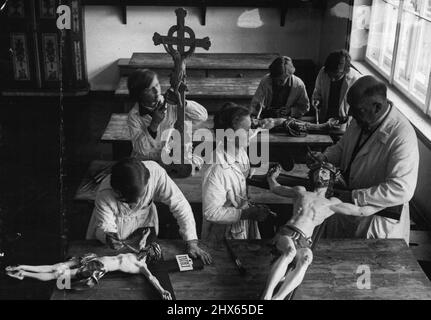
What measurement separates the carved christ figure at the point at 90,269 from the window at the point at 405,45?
3187mm

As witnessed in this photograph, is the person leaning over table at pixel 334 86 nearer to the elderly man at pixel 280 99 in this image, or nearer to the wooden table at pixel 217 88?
the elderly man at pixel 280 99

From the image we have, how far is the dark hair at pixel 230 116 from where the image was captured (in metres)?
3.12

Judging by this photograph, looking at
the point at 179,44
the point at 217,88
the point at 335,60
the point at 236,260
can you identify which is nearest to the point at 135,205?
the point at 236,260

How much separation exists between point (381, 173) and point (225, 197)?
35.2 inches

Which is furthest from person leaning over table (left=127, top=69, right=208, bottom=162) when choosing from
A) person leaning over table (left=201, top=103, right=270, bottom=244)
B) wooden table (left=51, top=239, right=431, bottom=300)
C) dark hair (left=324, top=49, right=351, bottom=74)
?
dark hair (left=324, top=49, right=351, bottom=74)

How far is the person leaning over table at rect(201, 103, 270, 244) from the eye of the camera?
3.15 m

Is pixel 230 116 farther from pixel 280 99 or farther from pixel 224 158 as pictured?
pixel 280 99

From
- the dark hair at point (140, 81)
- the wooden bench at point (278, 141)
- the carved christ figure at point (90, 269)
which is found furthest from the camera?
the wooden bench at point (278, 141)

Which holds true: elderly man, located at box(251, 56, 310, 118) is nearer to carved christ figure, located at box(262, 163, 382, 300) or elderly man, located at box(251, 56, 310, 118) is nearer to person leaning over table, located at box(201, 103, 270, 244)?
person leaning over table, located at box(201, 103, 270, 244)

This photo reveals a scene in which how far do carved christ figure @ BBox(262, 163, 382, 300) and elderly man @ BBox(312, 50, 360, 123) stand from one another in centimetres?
178

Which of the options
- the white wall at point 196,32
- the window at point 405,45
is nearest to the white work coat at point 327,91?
the window at point 405,45

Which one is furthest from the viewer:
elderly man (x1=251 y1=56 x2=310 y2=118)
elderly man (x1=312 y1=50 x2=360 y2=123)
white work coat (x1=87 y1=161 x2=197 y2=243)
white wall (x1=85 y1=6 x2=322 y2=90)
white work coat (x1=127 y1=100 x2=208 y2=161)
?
white wall (x1=85 y1=6 x2=322 y2=90)
